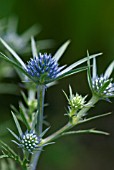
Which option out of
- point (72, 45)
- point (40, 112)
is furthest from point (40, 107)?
point (72, 45)

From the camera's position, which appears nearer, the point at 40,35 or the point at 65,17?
the point at 40,35

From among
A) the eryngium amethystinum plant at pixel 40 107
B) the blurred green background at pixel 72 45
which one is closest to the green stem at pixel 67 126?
the eryngium amethystinum plant at pixel 40 107

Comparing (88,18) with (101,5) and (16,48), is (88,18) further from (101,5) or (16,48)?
(16,48)

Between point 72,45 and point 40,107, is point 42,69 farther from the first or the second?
point 72,45

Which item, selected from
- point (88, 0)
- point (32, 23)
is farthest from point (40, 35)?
point (88, 0)

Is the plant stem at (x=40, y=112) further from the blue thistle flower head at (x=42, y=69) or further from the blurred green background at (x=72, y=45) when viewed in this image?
the blurred green background at (x=72, y=45)

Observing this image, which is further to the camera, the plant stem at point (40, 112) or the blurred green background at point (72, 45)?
the blurred green background at point (72, 45)

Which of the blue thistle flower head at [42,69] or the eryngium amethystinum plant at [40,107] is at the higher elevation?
the blue thistle flower head at [42,69]
